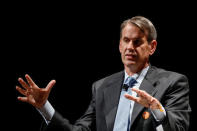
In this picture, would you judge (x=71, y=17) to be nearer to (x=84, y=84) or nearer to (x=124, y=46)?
(x=84, y=84)

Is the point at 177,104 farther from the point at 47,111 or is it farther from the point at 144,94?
the point at 47,111

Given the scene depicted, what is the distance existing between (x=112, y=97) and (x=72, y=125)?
0.39m

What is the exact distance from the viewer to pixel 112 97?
2.37 meters

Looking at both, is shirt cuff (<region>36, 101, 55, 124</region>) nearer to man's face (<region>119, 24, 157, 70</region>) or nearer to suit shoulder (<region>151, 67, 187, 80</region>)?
man's face (<region>119, 24, 157, 70</region>)

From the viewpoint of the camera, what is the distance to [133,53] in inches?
90.6

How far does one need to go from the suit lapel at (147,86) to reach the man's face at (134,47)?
110 mm

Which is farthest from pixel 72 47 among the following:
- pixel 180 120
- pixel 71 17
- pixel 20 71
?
pixel 180 120

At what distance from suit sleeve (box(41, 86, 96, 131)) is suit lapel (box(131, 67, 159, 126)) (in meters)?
0.46

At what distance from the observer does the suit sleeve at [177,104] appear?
1.92 meters

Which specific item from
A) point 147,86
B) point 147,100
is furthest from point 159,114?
point 147,86

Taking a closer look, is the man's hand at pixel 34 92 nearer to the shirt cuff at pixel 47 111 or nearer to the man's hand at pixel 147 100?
the shirt cuff at pixel 47 111

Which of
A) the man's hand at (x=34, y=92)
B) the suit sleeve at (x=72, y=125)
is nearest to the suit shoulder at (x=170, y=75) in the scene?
the suit sleeve at (x=72, y=125)

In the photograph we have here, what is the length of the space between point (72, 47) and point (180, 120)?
5.58 feet

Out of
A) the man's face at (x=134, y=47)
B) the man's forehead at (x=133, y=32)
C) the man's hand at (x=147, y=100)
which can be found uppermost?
the man's forehead at (x=133, y=32)
